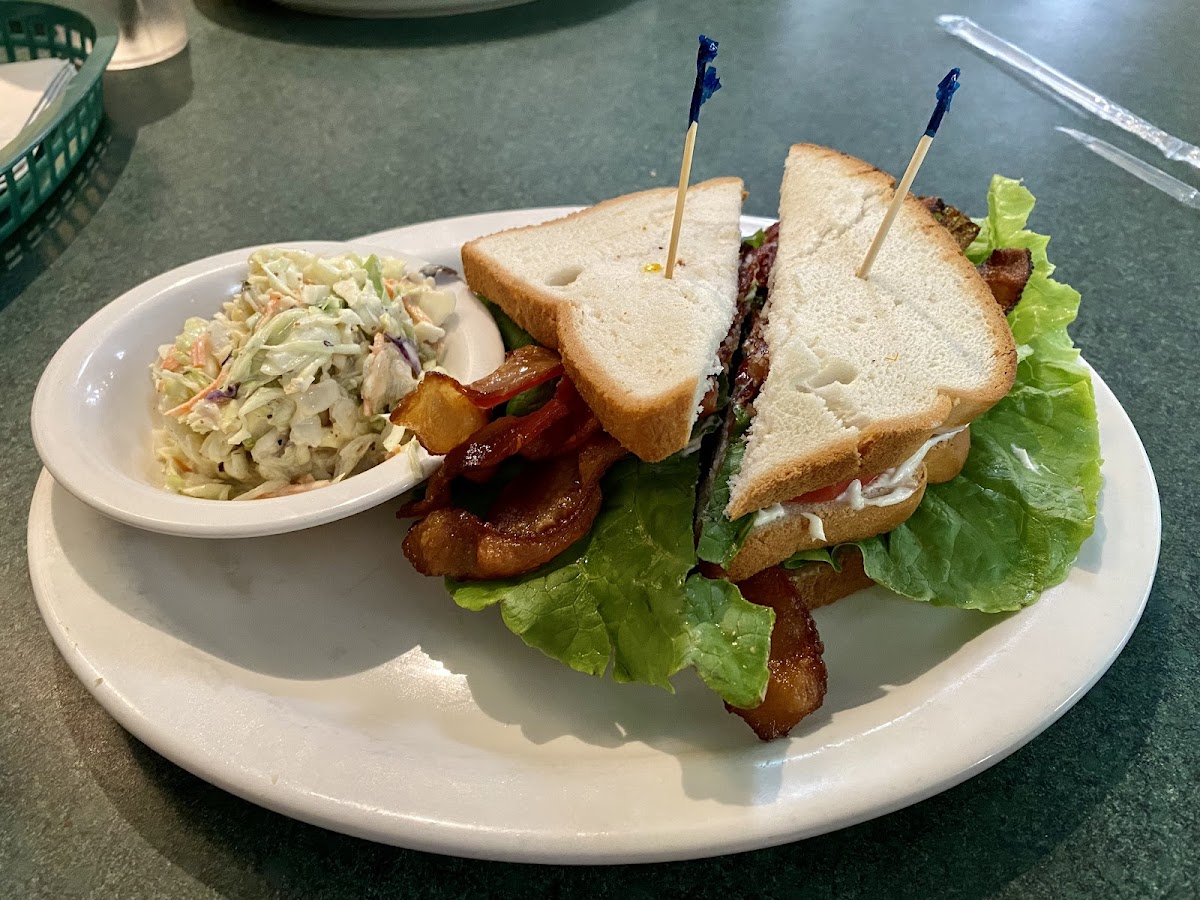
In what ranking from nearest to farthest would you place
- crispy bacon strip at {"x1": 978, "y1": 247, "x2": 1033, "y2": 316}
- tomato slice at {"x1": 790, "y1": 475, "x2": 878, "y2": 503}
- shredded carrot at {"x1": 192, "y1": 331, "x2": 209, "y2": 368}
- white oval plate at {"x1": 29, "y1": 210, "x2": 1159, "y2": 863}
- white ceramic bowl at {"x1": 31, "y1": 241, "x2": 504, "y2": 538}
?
1. white oval plate at {"x1": 29, "y1": 210, "x2": 1159, "y2": 863}
2. white ceramic bowl at {"x1": 31, "y1": 241, "x2": 504, "y2": 538}
3. tomato slice at {"x1": 790, "y1": 475, "x2": 878, "y2": 503}
4. shredded carrot at {"x1": 192, "y1": 331, "x2": 209, "y2": 368}
5. crispy bacon strip at {"x1": 978, "y1": 247, "x2": 1033, "y2": 316}

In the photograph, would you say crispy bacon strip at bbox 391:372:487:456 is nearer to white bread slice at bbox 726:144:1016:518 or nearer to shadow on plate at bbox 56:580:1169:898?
white bread slice at bbox 726:144:1016:518

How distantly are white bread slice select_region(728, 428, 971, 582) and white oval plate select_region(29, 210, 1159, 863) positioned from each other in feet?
0.43

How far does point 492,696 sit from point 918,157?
109 centimetres

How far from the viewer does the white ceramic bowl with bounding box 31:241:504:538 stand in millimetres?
1224

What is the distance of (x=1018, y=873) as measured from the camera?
1051 mm

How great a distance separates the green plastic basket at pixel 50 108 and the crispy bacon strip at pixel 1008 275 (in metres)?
2.20

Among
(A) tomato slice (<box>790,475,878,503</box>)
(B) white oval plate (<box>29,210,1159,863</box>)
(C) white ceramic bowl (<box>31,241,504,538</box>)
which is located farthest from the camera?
(A) tomato slice (<box>790,475,878,503</box>)

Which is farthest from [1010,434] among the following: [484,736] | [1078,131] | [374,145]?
[374,145]

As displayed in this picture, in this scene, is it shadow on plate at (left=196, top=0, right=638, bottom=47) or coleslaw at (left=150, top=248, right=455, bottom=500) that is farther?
shadow on plate at (left=196, top=0, right=638, bottom=47)

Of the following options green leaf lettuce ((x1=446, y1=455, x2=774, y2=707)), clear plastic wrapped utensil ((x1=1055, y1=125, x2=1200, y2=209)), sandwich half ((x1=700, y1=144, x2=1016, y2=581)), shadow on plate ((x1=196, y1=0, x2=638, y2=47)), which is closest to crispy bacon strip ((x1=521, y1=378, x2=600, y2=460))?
green leaf lettuce ((x1=446, y1=455, x2=774, y2=707))

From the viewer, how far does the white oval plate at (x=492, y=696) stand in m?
0.99

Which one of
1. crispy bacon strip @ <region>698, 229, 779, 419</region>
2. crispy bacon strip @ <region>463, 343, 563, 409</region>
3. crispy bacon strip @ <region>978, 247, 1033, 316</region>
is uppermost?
crispy bacon strip @ <region>978, 247, 1033, 316</region>

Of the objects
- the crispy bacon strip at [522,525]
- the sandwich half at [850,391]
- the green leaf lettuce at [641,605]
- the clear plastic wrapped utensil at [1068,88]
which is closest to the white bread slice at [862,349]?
the sandwich half at [850,391]

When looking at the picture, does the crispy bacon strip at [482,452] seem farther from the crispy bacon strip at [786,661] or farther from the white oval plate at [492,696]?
the crispy bacon strip at [786,661]
